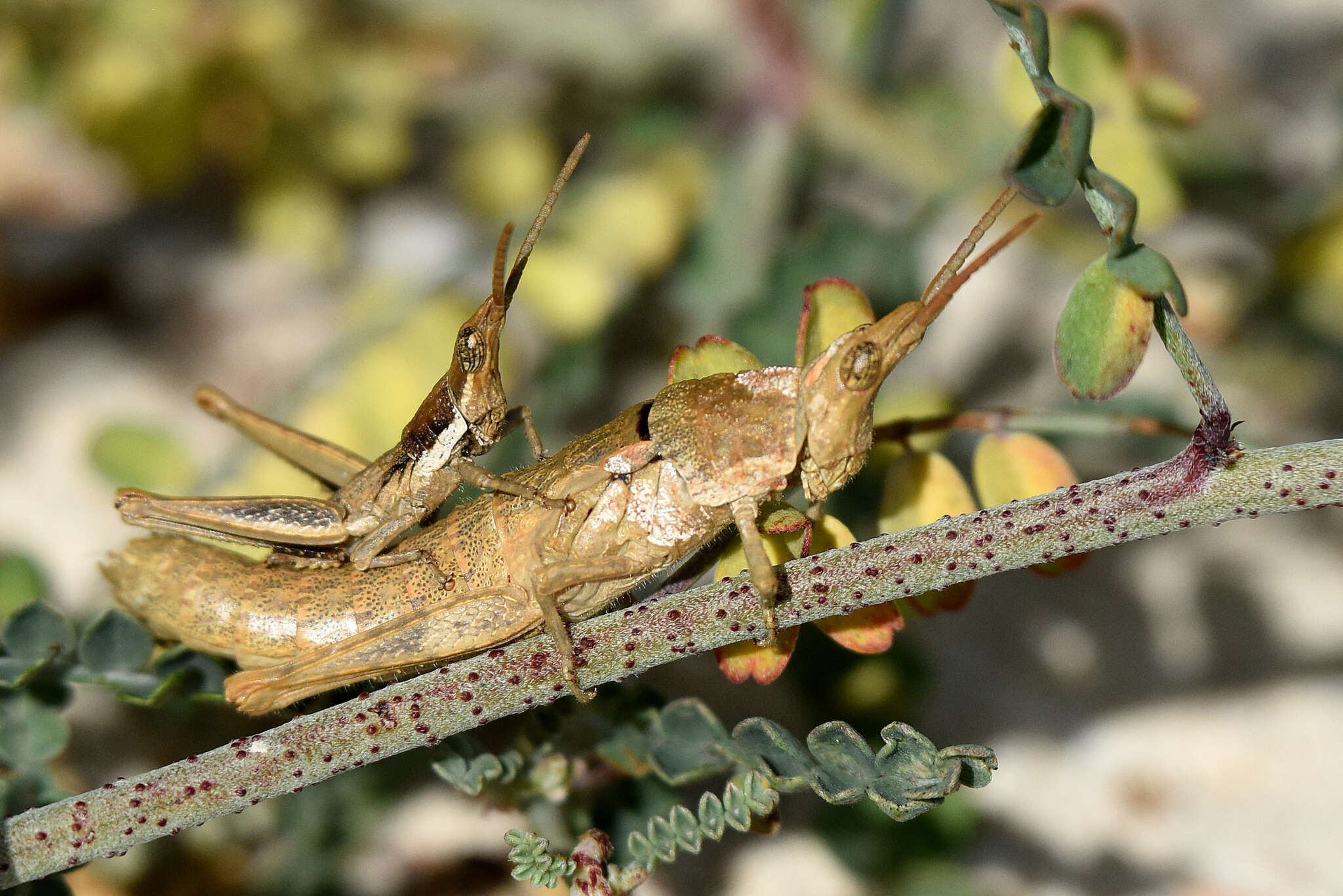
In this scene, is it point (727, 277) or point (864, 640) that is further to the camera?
point (727, 277)

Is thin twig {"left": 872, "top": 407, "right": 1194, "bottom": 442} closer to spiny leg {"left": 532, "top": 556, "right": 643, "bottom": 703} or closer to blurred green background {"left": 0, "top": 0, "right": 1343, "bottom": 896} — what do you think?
blurred green background {"left": 0, "top": 0, "right": 1343, "bottom": 896}

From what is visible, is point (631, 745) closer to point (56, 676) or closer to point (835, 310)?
→ point (835, 310)

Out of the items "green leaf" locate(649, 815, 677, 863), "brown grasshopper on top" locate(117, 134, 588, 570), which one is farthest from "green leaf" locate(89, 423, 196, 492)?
"green leaf" locate(649, 815, 677, 863)

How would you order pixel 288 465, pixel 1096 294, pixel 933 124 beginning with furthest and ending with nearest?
pixel 933 124, pixel 288 465, pixel 1096 294

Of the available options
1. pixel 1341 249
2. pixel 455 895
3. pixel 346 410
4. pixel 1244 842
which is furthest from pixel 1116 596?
pixel 346 410

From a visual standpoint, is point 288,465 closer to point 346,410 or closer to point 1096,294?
point 346,410

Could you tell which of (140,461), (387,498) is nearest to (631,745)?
(387,498)
